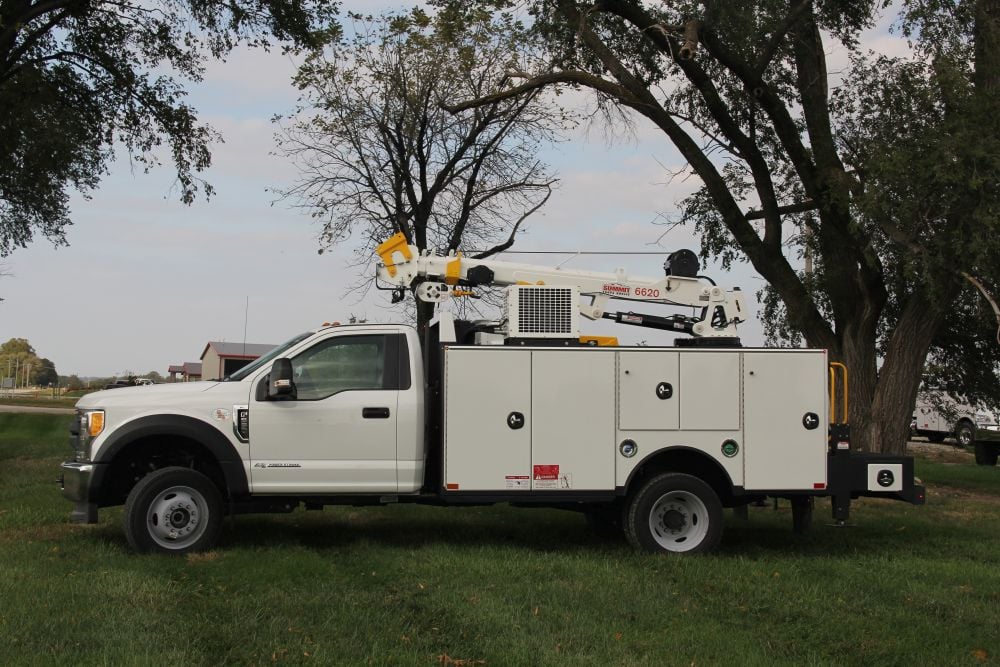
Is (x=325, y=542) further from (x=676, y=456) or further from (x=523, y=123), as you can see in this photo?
(x=523, y=123)

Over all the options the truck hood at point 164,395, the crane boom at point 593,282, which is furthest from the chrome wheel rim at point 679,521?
the truck hood at point 164,395

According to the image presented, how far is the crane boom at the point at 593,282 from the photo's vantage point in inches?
420

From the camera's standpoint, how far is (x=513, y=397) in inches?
376

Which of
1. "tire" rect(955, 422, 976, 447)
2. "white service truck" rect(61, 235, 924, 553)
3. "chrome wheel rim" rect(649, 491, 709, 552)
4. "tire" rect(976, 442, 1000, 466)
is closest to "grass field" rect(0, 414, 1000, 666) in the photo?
"chrome wheel rim" rect(649, 491, 709, 552)

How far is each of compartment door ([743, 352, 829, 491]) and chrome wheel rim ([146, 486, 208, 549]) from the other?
16.8 ft

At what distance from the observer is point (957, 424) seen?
117 ft

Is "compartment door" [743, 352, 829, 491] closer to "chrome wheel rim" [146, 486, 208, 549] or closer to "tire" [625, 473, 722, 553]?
"tire" [625, 473, 722, 553]

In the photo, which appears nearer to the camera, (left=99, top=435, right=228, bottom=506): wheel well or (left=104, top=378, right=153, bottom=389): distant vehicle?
(left=99, top=435, right=228, bottom=506): wheel well

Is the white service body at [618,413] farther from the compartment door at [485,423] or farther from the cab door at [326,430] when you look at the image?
the cab door at [326,430]

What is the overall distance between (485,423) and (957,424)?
3093 centimetres

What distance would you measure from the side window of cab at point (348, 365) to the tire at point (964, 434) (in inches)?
1235

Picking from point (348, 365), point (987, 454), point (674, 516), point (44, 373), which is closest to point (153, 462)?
point (348, 365)

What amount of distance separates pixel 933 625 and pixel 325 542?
569cm

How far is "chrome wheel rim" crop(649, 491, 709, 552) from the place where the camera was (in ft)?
32.0
